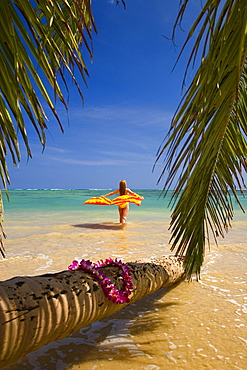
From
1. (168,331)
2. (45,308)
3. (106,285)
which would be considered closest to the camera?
(45,308)

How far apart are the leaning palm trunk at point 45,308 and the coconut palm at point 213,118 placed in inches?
34.2

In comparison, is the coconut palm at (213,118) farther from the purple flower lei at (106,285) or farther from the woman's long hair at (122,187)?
the woman's long hair at (122,187)

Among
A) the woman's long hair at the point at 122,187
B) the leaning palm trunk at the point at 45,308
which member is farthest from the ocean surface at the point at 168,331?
the woman's long hair at the point at 122,187

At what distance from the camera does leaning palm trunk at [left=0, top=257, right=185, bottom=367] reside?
4.29 ft

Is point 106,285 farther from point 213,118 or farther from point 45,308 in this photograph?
point 213,118

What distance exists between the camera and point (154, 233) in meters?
6.98

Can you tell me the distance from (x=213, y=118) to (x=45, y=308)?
1.50 meters

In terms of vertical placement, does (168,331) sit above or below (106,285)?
below

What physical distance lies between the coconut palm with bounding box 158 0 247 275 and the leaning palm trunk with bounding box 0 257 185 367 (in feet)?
2.85

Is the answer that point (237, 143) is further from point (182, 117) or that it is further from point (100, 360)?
point (100, 360)

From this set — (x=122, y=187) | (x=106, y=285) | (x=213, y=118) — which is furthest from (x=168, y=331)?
(x=122, y=187)

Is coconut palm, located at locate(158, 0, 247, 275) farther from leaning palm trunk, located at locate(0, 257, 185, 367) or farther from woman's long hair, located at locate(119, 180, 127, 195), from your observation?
woman's long hair, located at locate(119, 180, 127, 195)

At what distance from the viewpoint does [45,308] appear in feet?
4.77

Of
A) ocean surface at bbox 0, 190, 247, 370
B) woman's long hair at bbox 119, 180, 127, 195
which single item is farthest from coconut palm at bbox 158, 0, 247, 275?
woman's long hair at bbox 119, 180, 127, 195
